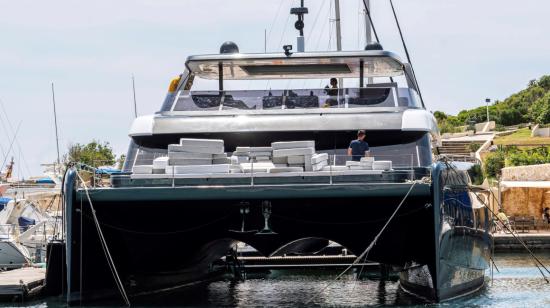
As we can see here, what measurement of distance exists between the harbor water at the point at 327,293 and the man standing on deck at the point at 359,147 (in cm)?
244

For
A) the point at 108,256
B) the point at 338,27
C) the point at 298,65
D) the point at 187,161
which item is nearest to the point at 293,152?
the point at 187,161

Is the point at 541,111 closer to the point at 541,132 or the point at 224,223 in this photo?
the point at 541,132

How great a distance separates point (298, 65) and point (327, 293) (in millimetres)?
→ 4271

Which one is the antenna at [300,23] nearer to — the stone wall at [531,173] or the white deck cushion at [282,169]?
the white deck cushion at [282,169]

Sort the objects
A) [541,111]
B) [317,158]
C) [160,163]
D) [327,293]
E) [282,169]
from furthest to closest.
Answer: [541,111] < [327,293] < [160,163] < [317,158] < [282,169]

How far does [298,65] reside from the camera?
1955cm

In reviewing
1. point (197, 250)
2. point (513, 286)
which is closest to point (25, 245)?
point (197, 250)

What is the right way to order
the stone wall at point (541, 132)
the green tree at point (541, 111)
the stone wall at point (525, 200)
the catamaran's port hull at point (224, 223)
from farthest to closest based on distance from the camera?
the green tree at point (541, 111) → the stone wall at point (541, 132) → the stone wall at point (525, 200) → the catamaran's port hull at point (224, 223)

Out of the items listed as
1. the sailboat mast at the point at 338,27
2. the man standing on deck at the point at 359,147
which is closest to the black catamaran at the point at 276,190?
the man standing on deck at the point at 359,147

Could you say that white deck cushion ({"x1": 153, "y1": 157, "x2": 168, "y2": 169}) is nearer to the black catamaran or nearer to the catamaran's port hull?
A: the black catamaran

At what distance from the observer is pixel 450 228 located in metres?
15.6

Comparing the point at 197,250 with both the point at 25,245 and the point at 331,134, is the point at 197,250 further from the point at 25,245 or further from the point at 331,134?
the point at 25,245

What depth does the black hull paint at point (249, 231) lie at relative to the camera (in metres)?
15.4

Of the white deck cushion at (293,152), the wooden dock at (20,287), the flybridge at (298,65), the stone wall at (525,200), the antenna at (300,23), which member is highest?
the antenna at (300,23)
